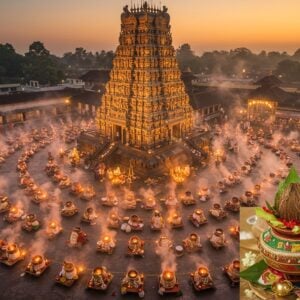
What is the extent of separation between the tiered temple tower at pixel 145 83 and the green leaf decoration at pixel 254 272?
23254 millimetres

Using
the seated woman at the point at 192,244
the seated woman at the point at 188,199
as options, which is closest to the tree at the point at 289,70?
the seated woman at the point at 188,199

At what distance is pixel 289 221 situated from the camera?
7156 millimetres

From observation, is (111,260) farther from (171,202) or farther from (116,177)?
(116,177)

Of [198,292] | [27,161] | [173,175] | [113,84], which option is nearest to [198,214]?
[198,292]

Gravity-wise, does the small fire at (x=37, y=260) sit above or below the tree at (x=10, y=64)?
below

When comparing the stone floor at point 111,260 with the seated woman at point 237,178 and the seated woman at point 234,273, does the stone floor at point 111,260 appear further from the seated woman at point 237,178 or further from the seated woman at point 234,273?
the seated woman at point 237,178

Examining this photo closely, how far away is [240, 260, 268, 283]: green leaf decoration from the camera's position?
7632mm

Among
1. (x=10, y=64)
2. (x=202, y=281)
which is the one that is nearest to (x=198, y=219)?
(x=202, y=281)

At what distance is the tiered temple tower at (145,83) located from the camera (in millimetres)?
30500

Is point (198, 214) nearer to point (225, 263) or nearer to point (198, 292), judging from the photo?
point (225, 263)

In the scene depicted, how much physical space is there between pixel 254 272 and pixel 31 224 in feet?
53.3

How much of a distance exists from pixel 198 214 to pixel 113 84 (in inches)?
752

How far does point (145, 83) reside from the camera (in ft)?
99.7

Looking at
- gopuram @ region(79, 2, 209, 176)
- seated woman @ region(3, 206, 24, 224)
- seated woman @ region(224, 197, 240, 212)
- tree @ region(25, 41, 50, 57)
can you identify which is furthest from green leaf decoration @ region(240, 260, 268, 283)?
tree @ region(25, 41, 50, 57)
